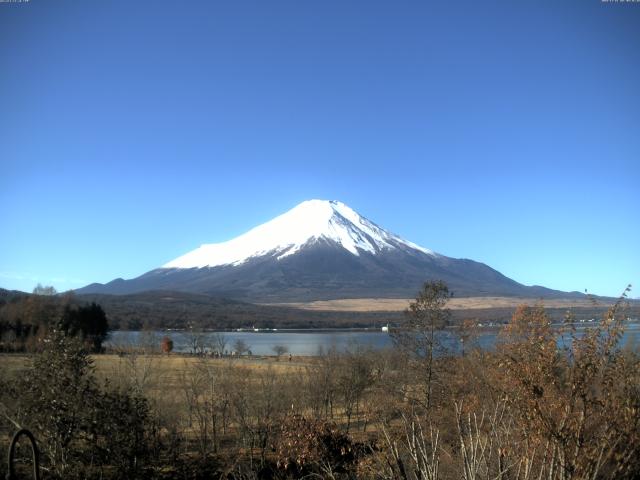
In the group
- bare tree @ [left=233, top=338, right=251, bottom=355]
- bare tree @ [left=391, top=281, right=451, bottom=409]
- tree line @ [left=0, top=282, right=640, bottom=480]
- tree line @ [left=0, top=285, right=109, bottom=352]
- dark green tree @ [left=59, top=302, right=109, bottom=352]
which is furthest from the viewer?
dark green tree @ [left=59, top=302, right=109, bottom=352]

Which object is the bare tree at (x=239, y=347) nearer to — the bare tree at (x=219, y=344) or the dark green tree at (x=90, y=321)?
the bare tree at (x=219, y=344)

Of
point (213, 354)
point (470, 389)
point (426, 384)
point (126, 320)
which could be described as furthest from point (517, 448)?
point (126, 320)

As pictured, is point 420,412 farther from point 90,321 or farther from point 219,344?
point 90,321

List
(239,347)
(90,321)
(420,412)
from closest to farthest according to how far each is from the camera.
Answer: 1. (420,412)
2. (239,347)
3. (90,321)

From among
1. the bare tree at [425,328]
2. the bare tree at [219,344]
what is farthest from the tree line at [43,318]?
the bare tree at [425,328]

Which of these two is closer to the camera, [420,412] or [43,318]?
[420,412]

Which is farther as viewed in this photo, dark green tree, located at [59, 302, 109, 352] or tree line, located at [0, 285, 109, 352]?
dark green tree, located at [59, 302, 109, 352]

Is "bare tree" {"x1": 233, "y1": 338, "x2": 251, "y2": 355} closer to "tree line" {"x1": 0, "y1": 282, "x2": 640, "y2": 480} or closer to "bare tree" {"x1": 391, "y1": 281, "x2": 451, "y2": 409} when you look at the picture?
"tree line" {"x1": 0, "y1": 282, "x2": 640, "y2": 480}

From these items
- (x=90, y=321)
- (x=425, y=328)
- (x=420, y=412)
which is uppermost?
(x=425, y=328)

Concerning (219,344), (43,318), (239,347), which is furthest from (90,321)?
(219,344)

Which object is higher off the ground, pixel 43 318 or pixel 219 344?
pixel 43 318

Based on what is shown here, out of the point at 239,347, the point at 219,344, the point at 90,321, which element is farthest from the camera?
the point at 90,321

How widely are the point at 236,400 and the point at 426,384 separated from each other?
7.60m

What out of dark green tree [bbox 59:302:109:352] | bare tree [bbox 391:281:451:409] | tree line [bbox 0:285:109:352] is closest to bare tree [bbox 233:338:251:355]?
tree line [bbox 0:285:109:352]
